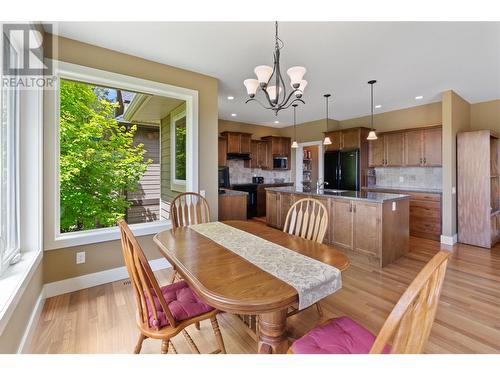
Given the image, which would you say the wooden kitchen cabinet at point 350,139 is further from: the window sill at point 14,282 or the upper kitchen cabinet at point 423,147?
the window sill at point 14,282

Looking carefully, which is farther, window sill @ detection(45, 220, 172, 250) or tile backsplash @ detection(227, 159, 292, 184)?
tile backsplash @ detection(227, 159, 292, 184)

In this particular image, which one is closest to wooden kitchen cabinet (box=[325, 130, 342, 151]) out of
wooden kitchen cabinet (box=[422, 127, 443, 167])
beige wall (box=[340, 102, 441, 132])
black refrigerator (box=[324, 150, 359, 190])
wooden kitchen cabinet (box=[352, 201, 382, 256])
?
black refrigerator (box=[324, 150, 359, 190])

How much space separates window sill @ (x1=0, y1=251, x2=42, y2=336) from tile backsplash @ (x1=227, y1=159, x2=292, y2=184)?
15.7ft

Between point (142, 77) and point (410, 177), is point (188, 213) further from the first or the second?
point (410, 177)

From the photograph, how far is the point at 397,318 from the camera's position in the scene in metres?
0.70

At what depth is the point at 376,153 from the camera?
5434mm

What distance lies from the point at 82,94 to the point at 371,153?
556 cm

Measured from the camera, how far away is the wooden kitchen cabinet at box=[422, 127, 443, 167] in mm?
4480

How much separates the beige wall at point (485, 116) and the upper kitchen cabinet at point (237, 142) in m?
4.69

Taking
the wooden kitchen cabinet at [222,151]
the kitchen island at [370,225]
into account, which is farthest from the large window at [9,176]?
the wooden kitchen cabinet at [222,151]

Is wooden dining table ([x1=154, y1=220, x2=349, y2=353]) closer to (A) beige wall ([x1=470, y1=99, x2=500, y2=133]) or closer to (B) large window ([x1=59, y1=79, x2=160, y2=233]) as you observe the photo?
(B) large window ([x1=59, y1=79, x2=160, y2=233])

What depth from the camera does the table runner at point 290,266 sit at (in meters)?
1.12
